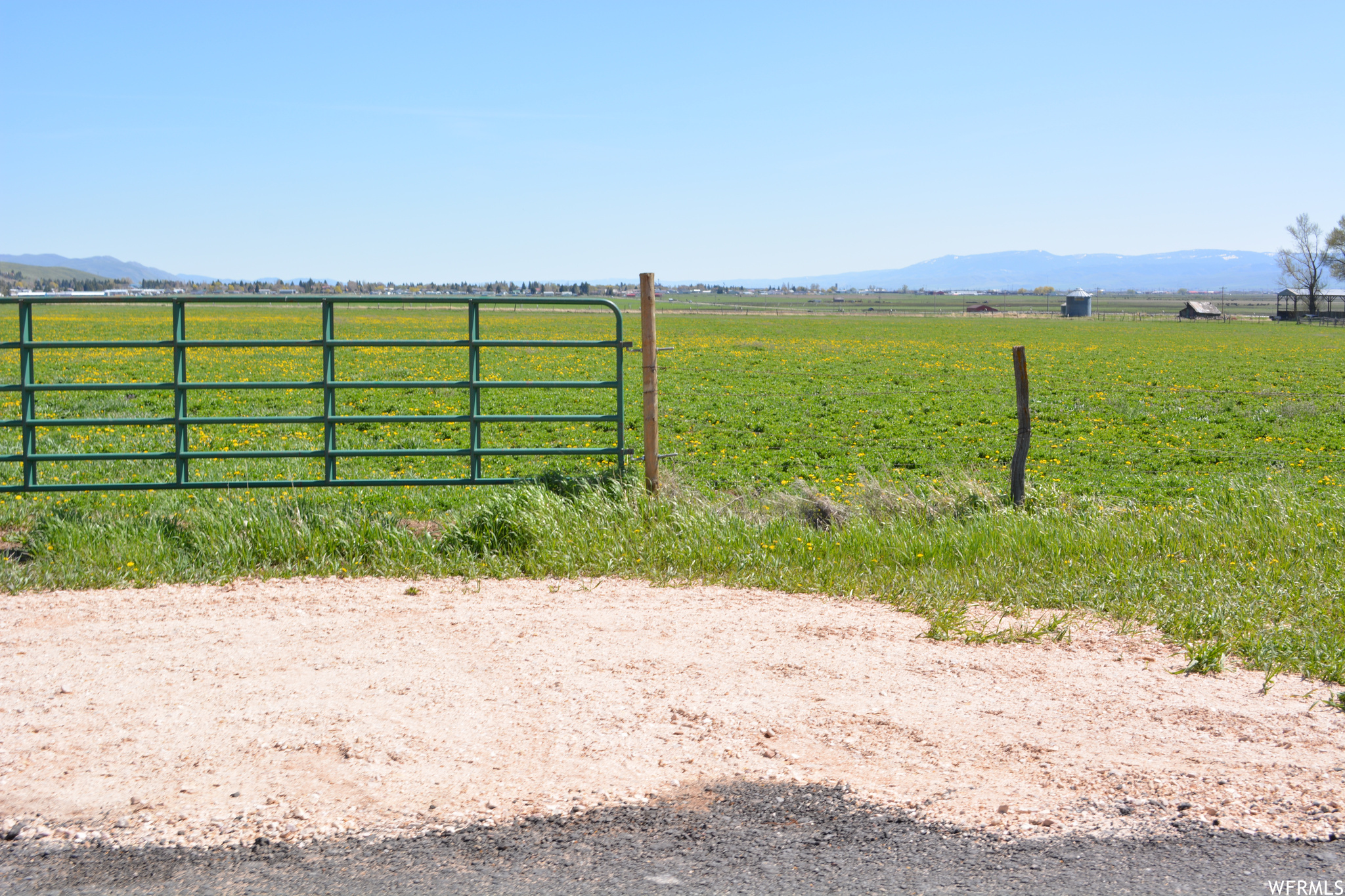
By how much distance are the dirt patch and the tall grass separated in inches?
24.3

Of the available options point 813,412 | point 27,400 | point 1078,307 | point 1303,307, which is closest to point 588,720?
point 27,400

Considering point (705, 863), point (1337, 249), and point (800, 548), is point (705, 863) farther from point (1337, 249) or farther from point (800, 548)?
point (1337, 249)

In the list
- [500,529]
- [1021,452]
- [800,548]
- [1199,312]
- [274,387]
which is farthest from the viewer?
[1199,312]

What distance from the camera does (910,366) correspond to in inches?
1358

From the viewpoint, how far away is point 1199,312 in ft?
374

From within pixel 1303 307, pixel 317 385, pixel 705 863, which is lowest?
pixel 705 863

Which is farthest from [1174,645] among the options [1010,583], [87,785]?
[87,785]

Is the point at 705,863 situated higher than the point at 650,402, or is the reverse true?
the point at 650,402

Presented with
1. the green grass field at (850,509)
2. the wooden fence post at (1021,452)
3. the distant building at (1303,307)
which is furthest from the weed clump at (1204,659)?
the distant building at (1303,307)

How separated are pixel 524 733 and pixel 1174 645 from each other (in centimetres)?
393

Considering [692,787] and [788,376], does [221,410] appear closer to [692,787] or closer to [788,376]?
[788,376]

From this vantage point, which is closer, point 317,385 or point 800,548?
point 800,548

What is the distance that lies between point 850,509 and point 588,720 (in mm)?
5144

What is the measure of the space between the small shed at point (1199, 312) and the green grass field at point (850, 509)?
313 feet
